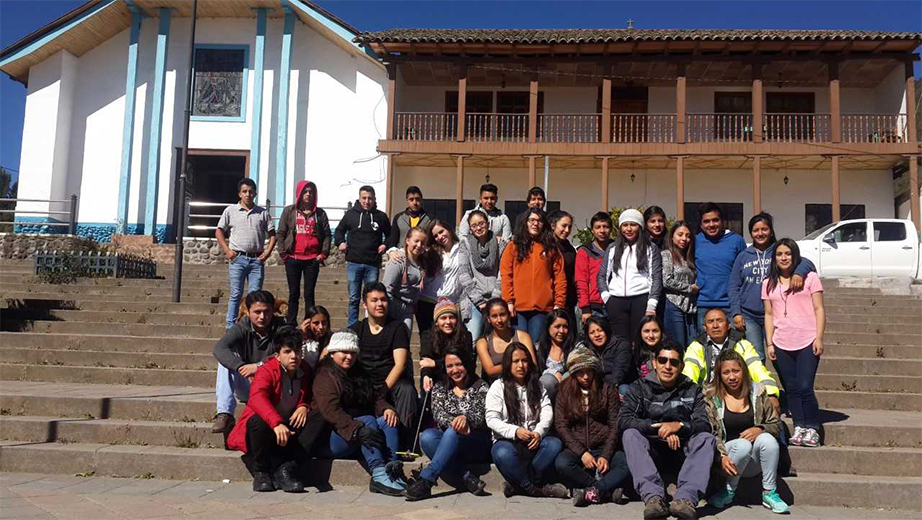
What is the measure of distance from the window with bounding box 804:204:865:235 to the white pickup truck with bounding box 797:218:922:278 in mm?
5903

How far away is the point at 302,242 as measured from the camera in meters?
7.11

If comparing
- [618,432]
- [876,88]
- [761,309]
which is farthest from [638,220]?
[876,88]

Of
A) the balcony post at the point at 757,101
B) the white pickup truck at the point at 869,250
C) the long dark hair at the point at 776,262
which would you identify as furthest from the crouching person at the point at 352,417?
the balcony post at the point at 757,101

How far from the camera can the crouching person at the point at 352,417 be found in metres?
4.82

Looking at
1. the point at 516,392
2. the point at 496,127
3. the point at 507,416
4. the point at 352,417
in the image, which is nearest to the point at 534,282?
the point at 516,392

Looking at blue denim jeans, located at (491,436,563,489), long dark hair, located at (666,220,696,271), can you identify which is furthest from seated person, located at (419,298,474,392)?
long dark hair, located at (666,220,696,271)

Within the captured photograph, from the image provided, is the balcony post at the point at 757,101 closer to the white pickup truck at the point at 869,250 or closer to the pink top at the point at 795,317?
the white pickup truck at the point at 869,250

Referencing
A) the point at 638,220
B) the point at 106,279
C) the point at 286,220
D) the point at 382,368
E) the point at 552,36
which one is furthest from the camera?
the point at 552,36

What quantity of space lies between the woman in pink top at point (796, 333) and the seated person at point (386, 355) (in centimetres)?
287

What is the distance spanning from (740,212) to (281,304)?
15.9 metres

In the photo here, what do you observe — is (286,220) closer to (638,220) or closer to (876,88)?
(638,220)

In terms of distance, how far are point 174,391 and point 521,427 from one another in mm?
3624

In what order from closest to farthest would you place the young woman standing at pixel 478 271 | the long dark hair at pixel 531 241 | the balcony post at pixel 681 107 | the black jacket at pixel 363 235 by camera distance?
the long dark hair at pixel 531 241 → the young woman standing at pixel 478 271 → the black jacket at pixel 363 235 → the balcony post at pixel 681 107

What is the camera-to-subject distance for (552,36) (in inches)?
690
